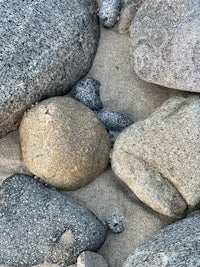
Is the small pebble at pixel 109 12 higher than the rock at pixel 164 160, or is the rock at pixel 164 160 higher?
the small pebble at pixel 109 12

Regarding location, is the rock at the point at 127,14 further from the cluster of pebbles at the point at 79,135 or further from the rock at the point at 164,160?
the rock at the point at 164,160

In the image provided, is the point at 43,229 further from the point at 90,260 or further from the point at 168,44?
the point at 168,44

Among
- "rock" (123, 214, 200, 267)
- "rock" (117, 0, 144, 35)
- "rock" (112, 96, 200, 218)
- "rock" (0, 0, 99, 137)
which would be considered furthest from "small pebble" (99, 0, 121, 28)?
"rock" (123, 214, 200, 267)

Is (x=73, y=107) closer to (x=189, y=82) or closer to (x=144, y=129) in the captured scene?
(x=144, y=129)

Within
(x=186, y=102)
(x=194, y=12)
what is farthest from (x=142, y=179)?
(x=194, y=12)

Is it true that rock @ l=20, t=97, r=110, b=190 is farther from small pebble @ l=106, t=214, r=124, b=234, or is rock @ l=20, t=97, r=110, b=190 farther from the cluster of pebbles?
small pebble @ l=106, t=214, r=124, b=234

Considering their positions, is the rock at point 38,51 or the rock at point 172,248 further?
the rock at point 38,51

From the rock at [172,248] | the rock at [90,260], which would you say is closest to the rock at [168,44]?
the rock at [172,248]
